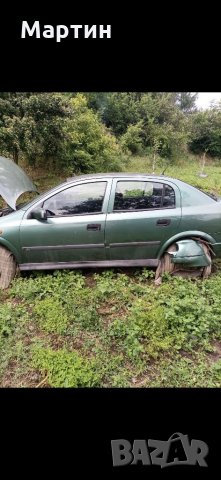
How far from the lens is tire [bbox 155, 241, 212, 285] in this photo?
3.82m

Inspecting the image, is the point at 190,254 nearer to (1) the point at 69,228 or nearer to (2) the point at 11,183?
(1) the point at 69,228

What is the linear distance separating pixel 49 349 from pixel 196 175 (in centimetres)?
1200

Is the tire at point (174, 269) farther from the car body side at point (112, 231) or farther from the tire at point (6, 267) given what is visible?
the tire at point (6, 267)

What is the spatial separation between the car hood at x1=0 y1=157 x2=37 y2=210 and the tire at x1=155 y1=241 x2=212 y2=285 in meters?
2.13

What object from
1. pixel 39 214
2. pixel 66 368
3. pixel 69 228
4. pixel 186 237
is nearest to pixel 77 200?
pixel 69 228

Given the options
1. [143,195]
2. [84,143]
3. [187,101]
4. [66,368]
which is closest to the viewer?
[66,368]

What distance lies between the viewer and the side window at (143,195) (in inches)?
147

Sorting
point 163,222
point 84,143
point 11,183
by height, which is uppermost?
point 84,143

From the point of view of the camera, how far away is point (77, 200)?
3.73 metres

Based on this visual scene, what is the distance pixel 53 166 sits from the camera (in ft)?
28.6

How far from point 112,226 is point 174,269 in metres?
1.03

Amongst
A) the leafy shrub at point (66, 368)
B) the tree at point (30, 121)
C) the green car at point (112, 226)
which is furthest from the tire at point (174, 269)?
the tree at point (30, 121)

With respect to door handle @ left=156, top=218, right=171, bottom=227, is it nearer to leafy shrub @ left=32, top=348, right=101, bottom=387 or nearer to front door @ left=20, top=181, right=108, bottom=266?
front door @ left=20, top=181, right=108, bottom=266

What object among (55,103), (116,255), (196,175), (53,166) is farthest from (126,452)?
(196,175)
